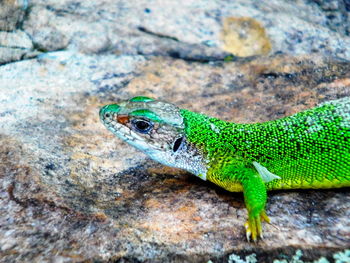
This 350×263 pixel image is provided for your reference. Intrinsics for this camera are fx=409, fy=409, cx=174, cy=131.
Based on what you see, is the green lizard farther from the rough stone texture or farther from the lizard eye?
the rough stone texture

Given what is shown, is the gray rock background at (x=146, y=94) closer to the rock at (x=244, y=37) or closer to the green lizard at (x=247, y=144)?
the rock at (x=244, y=37)

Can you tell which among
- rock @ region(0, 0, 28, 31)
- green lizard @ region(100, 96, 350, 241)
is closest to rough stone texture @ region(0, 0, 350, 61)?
rock @ region(0, 0, 28, 31)

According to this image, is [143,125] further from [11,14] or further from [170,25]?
[11,14]

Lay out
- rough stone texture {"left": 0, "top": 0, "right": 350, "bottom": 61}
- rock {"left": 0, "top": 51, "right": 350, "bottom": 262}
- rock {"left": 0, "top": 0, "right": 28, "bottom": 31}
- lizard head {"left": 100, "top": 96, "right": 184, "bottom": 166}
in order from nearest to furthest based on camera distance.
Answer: rock {"left": 0, "top": 51, "right": 350, "bottom": 262}
lizard head {"left": 100, "top": 96, "right": 184, "bottom": 166}
rock {"left": 0, "top": 0, "right": 28, "bottom": 31}
rough stone texture {"left": 0, "top": 0, "right": 350, "bottom": 61}

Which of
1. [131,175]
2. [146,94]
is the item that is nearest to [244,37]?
[146,94]

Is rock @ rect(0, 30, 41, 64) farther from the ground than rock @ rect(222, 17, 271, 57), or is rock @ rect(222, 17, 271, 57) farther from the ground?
rock @ rect(222, 17, 271, 57)

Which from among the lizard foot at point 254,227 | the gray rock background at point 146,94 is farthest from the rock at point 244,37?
the lizard foot at point 254,227
